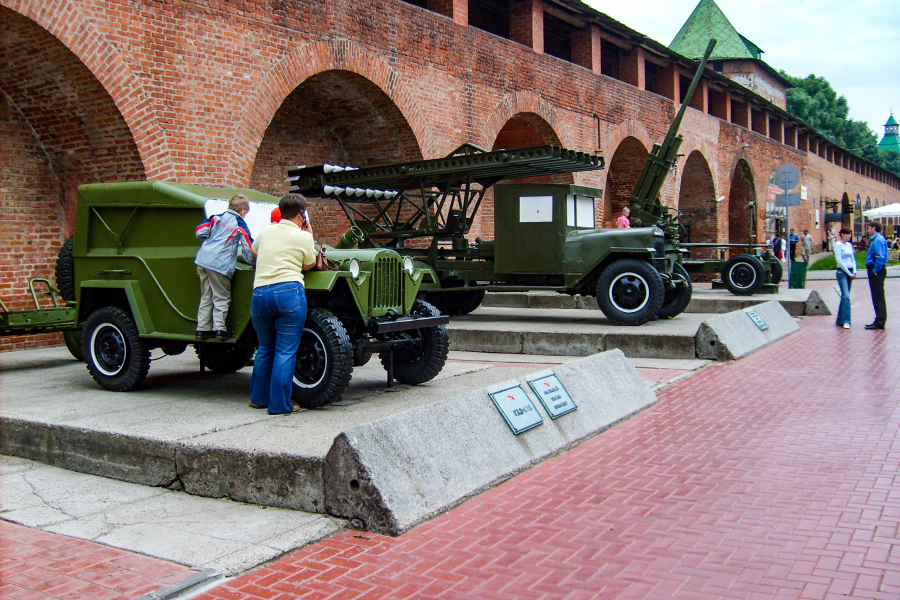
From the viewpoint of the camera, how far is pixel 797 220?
135 ft

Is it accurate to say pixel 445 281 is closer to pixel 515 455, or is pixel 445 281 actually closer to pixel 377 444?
pixel 515 455

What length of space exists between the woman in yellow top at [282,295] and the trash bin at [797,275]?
48.9 ft

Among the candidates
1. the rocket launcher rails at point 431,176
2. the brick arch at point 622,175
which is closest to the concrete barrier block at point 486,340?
the rocket launcher rails at point 431,176

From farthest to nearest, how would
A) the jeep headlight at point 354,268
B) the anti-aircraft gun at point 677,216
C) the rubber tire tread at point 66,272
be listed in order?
1. the anti-aircraft gun at point 677,216
2. the rubber tire tread at point 66,272
3. the jeep headlight at point 354,268

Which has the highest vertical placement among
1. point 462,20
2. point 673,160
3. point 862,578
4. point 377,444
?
point 462,20

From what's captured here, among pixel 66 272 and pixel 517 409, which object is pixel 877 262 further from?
pixel 66 272

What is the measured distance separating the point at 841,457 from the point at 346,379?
3.16 metres

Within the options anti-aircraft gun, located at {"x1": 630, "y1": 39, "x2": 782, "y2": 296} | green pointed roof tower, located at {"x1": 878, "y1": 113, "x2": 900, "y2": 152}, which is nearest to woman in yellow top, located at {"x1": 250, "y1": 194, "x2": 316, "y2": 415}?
anti-aircraft gun, located at {"x1": 630, "y1": 39, "x2": 782, "y2": 296}

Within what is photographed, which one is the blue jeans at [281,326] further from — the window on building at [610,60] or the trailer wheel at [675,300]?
the window on building at [610,60]

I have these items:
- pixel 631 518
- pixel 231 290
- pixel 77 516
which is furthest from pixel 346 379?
pixel 631 518

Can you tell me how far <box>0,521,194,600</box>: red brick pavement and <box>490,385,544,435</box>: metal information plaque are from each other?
2.20m

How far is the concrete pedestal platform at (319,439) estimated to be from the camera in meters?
3.96

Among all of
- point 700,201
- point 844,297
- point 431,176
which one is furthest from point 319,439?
point 700,201

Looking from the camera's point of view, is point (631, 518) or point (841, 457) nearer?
point (631, 518)
